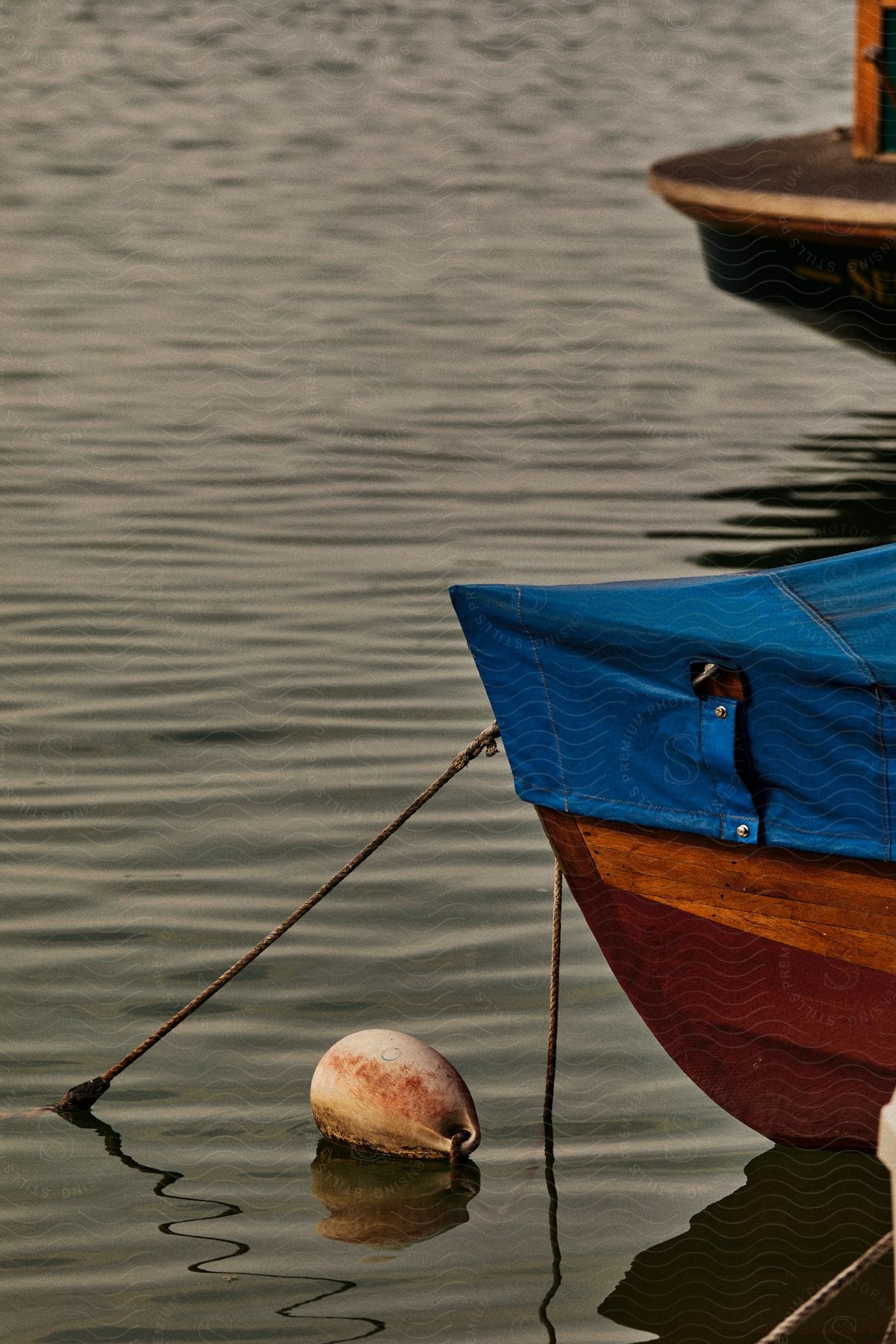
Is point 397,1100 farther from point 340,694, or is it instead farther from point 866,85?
point 866,85

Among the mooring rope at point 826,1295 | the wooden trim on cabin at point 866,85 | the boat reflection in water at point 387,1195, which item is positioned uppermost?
the wooden trim on cabin at point 866,85

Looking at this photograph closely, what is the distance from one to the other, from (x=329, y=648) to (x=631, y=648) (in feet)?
14.2

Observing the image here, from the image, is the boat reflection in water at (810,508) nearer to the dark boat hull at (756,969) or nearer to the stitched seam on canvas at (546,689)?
the dark boat hull at (756,969)

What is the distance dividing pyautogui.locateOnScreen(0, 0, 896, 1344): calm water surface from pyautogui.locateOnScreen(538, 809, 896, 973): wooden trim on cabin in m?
0.73

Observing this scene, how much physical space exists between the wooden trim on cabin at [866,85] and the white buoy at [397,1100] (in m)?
8.02

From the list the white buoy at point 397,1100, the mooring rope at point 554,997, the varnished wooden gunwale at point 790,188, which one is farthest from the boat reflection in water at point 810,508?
the white buoy at point 397,1100

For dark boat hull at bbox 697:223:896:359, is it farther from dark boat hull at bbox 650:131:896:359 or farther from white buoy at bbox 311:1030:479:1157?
white buoy at bbox 311:1030:479:1157

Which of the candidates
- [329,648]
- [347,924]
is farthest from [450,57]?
[347,924]

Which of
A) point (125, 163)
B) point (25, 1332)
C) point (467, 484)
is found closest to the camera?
point (25, 1332)

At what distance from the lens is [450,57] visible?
121ft

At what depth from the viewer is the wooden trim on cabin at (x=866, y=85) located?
1143 centimetres

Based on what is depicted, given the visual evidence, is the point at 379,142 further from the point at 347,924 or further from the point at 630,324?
the point at 347,924

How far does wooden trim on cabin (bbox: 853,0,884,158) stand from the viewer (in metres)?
11.4

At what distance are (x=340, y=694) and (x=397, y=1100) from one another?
3.58 m
